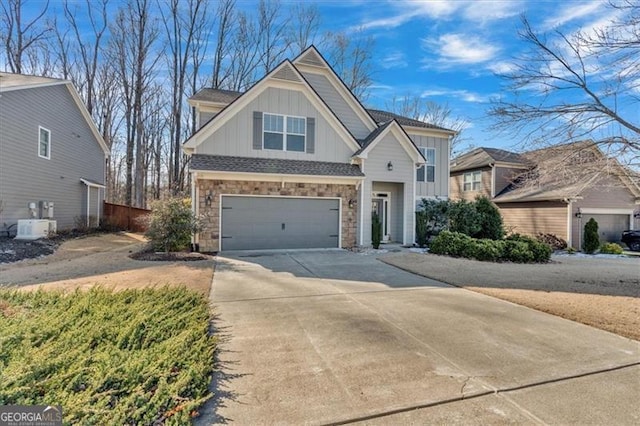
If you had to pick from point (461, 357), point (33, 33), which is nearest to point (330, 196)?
point (461, 357)

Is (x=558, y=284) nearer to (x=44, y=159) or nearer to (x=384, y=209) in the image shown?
(x=384, y=209)

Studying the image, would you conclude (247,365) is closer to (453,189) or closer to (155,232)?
(155,232)

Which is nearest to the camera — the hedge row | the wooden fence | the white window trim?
the hedge row

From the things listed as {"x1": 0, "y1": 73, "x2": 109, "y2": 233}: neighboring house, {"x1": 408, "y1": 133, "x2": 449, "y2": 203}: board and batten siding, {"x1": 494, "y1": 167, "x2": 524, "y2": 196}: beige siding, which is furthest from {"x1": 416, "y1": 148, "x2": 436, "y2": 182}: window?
{"x1": 0, "y1": 73, "x2": 109, "y2": 233}: neighboring house

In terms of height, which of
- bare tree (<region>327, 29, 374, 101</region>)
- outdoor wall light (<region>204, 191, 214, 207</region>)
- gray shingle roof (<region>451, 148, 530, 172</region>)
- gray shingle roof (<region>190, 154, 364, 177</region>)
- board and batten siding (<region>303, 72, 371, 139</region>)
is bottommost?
outdoor wall light (<region>204, 191, 214, 207</region>)

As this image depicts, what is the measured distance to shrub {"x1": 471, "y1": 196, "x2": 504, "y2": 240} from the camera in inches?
590

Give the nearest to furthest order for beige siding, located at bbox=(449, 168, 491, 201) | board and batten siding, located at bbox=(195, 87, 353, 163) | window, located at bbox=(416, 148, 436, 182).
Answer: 1. board and batten siding, located at bbox=(195, 87, 353, 163)
2. window, located at bbox=(416, 148, 436, 182)
3. beige siding, located at bbox=(449, 168, 491, 201)

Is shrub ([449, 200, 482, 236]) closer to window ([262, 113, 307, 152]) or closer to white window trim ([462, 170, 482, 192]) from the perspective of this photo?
window ([262, 113, 307, 152])

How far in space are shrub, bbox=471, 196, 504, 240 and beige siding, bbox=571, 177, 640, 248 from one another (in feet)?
22.3

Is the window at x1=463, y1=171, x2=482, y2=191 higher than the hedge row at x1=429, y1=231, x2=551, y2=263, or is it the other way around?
the window at x1=463, y1=171, x2=482, y2=191

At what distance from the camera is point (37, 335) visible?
3.69 metres

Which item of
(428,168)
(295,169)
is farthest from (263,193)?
(428,168)

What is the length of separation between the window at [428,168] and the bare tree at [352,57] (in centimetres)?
1123

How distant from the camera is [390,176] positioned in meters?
14.8
